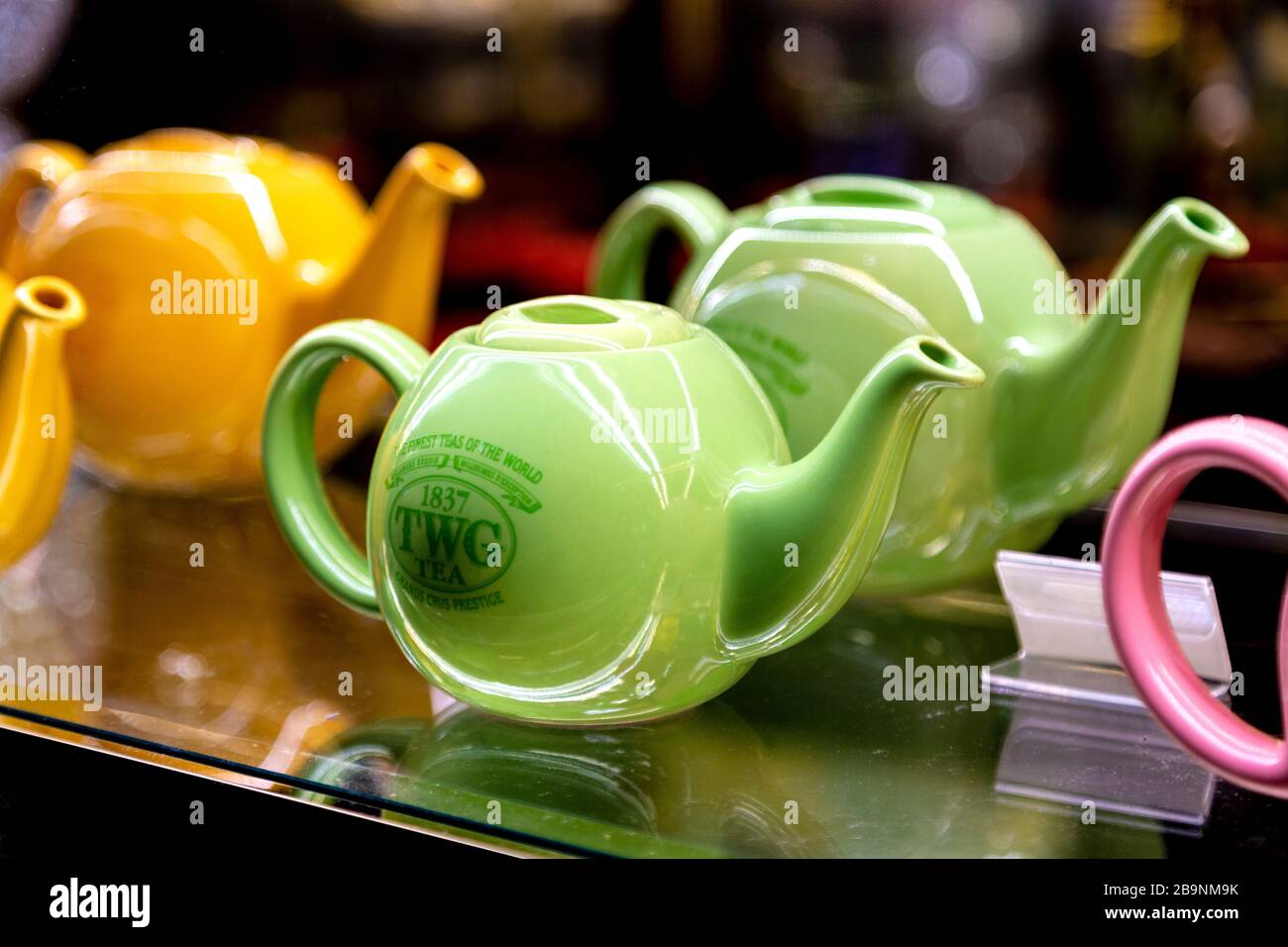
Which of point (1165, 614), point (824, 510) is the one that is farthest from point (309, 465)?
point (1165, 614)

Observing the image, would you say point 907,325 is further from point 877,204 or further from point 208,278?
point 208,278

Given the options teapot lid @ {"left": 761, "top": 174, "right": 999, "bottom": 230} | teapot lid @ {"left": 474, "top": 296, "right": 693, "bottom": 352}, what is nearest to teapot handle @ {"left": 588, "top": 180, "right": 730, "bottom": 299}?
teapot lid @ {"left": 761, "top": 174, "right": 999, "bottom": 230}

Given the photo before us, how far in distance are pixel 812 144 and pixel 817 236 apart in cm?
63

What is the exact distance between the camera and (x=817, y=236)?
25.5 inches

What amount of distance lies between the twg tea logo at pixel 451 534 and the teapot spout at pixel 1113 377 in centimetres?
24

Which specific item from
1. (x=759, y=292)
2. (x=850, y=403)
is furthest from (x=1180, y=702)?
(x=759, y=292)

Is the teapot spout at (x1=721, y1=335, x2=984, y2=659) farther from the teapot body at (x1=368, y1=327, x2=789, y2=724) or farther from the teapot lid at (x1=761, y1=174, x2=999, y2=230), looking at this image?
the teapot lid at (x1=761, y1=174, x2=999, y2=230)

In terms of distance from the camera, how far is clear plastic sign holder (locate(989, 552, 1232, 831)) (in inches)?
20.7

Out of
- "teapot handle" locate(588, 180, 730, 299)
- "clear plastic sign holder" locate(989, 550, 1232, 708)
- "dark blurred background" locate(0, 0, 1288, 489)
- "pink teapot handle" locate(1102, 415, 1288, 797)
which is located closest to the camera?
"pink teapot handle" locate(1102, 415, 1288, 797)

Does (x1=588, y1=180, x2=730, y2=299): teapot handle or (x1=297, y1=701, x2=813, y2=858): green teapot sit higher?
(x1=588, y1=180, x2=730, y2=299): teapot handle

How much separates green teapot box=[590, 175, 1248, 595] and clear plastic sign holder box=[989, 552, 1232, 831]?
38 mm

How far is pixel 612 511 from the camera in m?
0.52

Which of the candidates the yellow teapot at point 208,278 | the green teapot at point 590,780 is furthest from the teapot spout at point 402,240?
the green teapot at point 590,780

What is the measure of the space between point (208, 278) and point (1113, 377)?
16.7 inches
